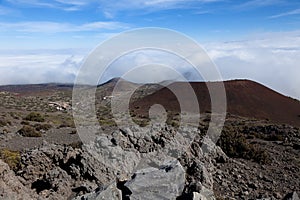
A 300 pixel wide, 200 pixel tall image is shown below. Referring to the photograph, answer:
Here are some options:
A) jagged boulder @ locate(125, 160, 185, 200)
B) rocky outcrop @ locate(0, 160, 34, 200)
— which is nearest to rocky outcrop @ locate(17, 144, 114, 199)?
rocky outcrop @ locate(0, 160, 34, 200)

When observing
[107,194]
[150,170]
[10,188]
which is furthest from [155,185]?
[10,188]

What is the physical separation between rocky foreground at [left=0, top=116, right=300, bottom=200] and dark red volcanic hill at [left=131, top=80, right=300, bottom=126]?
19749mm

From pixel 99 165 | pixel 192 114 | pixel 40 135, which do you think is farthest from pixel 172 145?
pixel 192 114

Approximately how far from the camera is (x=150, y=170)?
244 inches

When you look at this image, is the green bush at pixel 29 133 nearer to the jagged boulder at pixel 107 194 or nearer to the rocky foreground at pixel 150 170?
the rocky foreground at pixel 150 170

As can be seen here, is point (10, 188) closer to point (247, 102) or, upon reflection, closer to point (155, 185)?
point (155, 185)

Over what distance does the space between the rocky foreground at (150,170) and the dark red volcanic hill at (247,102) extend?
1975cm

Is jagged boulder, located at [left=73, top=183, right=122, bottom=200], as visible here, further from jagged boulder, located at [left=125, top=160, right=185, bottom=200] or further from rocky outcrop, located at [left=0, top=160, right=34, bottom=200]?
rocky outcrop, located at [left=0, top=160, right=34, bottom=200]

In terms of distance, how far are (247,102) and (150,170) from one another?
94.7 ft

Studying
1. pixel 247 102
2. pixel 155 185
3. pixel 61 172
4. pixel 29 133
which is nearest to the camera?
pixel 155 185

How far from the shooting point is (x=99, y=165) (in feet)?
24.3

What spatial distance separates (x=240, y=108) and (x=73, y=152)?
27.0 m

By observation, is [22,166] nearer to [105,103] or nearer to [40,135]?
[40,135]

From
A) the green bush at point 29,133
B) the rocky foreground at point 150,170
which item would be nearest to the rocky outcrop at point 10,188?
the rocky foreground at point 150,170
